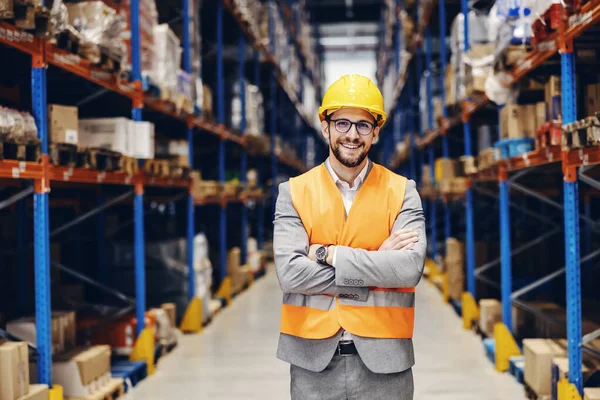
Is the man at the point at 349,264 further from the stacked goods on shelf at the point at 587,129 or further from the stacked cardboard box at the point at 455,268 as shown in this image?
the stacked cardboard box at the point at 455,268

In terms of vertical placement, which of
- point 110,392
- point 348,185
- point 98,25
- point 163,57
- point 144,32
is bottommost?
point 110,392

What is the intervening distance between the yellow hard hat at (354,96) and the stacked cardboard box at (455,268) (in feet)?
18.7

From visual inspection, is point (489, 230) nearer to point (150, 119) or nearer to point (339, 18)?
point (150, 119)

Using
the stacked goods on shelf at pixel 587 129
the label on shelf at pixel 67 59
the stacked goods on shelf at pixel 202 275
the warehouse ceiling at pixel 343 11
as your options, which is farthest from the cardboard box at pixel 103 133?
the warehouse ceiling at pixel 343 11

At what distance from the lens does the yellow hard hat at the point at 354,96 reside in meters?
2.31

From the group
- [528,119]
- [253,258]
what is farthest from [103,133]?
[253,258]

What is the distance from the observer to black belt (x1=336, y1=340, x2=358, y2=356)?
87.7 inches

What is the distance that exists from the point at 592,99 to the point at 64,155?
3563 mm

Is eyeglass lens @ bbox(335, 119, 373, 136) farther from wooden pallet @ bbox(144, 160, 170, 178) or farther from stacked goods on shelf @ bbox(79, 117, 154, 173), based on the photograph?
wooden pallet @ bbox(144, 160, 170, 178)

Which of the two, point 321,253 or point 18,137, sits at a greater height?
point 18,137

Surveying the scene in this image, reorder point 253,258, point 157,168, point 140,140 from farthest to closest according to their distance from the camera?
point 253,258, point 157,168, point 140,140

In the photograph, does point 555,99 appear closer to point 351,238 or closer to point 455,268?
point 351,238

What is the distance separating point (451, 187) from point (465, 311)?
1899mm

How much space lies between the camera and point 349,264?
2164 mm
